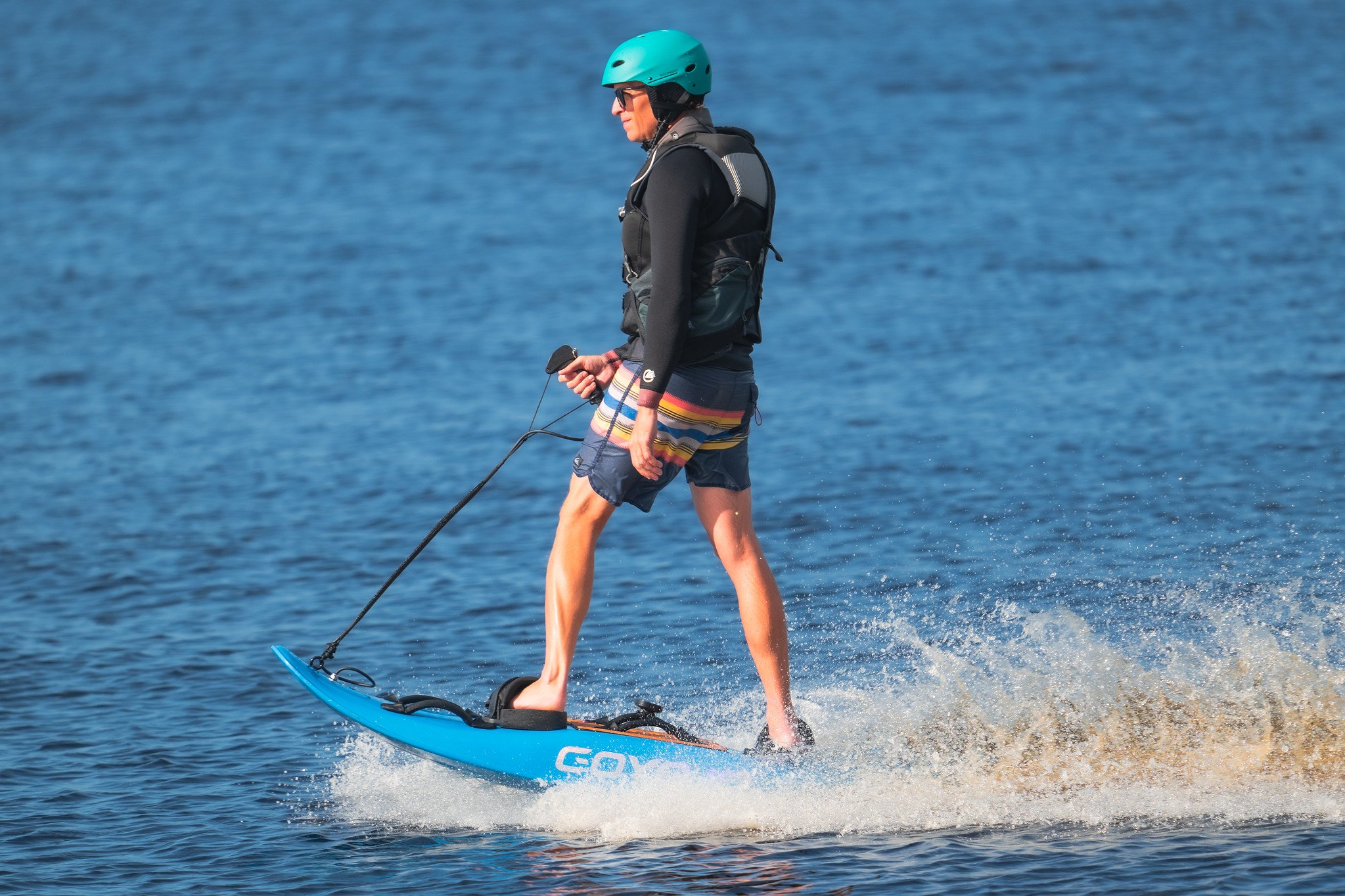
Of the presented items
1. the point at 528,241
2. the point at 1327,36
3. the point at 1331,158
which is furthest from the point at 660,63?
the point at 1327,36

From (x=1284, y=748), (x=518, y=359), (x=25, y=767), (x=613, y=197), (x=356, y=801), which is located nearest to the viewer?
(x=1284, y=748)

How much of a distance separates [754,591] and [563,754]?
0.84m

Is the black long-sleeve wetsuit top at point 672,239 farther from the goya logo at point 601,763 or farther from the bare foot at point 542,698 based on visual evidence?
the goya logo at point 601,763

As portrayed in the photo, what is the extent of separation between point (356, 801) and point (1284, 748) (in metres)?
3.24

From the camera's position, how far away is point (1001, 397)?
43.5 ft

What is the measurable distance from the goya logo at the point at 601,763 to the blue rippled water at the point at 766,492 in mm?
65

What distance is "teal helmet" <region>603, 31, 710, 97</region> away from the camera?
16.9 feet

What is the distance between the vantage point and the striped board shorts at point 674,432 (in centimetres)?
527

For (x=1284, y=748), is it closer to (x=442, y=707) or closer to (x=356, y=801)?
(x=442, y=707)

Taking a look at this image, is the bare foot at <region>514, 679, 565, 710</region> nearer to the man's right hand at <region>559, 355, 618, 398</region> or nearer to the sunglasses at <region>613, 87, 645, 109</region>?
the man's right hand at <region>559, 355, 618, 398</region>

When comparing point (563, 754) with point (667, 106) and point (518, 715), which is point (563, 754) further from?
point (667, 106)

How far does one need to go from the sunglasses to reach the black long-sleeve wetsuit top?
26 cm

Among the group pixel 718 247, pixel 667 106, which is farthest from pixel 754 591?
pixel 667 106

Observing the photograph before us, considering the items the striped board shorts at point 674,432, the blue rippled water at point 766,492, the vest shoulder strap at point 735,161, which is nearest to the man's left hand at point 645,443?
the striped board shorts at point 674,432
